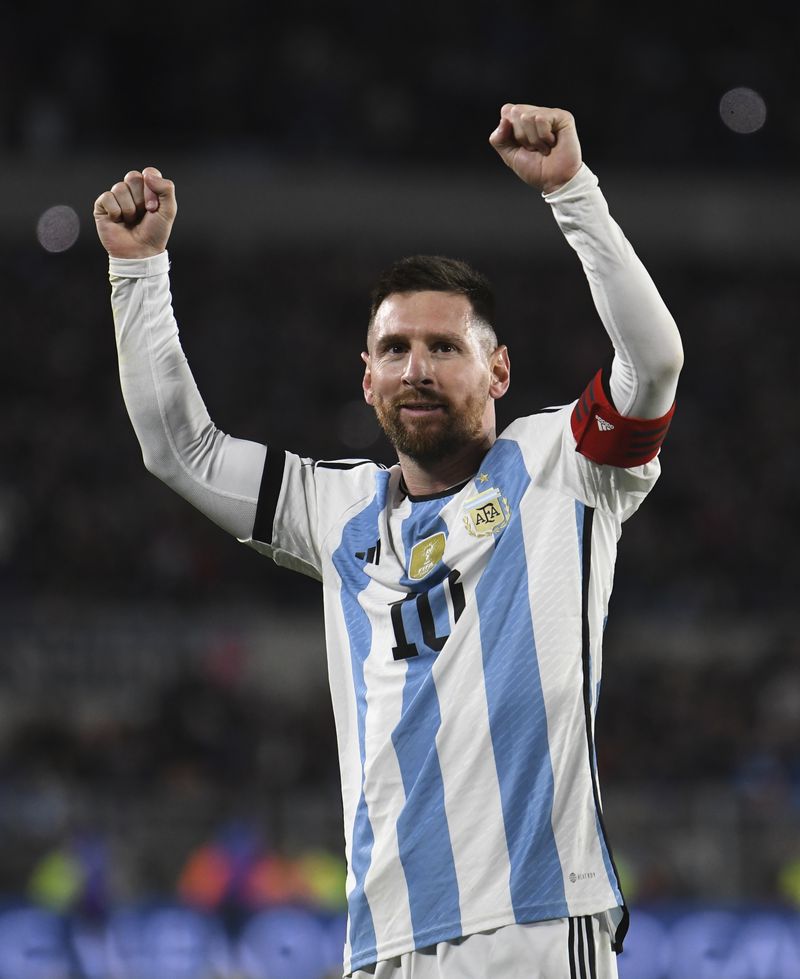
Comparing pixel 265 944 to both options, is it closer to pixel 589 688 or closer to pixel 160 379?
pixel 160 379

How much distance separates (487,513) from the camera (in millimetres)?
3012

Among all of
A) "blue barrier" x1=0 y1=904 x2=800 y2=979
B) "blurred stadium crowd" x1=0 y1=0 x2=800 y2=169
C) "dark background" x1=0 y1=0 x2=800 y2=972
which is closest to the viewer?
"blue barrier" x1=0 y1=904 x2=800 y2=979

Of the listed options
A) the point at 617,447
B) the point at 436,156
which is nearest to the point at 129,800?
the point at 617,447

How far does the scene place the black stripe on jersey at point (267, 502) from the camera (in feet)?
11.0

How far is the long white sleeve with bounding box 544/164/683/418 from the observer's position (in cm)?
276

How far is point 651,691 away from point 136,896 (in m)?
5.43

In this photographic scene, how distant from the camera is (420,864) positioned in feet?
9.29

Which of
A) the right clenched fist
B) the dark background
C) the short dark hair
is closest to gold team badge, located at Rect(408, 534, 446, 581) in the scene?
the short dark hair

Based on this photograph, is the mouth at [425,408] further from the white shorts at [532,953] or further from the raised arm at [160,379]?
the white shorts at [532,953]

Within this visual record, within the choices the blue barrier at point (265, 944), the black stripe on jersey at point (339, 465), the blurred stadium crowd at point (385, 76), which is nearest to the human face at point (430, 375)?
the black stripe on jersey at point (339, 465)

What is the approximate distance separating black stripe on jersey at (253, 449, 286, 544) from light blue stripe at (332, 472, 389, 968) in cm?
20

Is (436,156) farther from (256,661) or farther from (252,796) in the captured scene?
(252,796)

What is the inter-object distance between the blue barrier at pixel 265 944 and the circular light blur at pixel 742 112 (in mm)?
15060

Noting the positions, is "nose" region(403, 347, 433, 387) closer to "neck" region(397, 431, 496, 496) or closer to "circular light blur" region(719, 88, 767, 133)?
"neck" region(397, 431, 496, 496)
